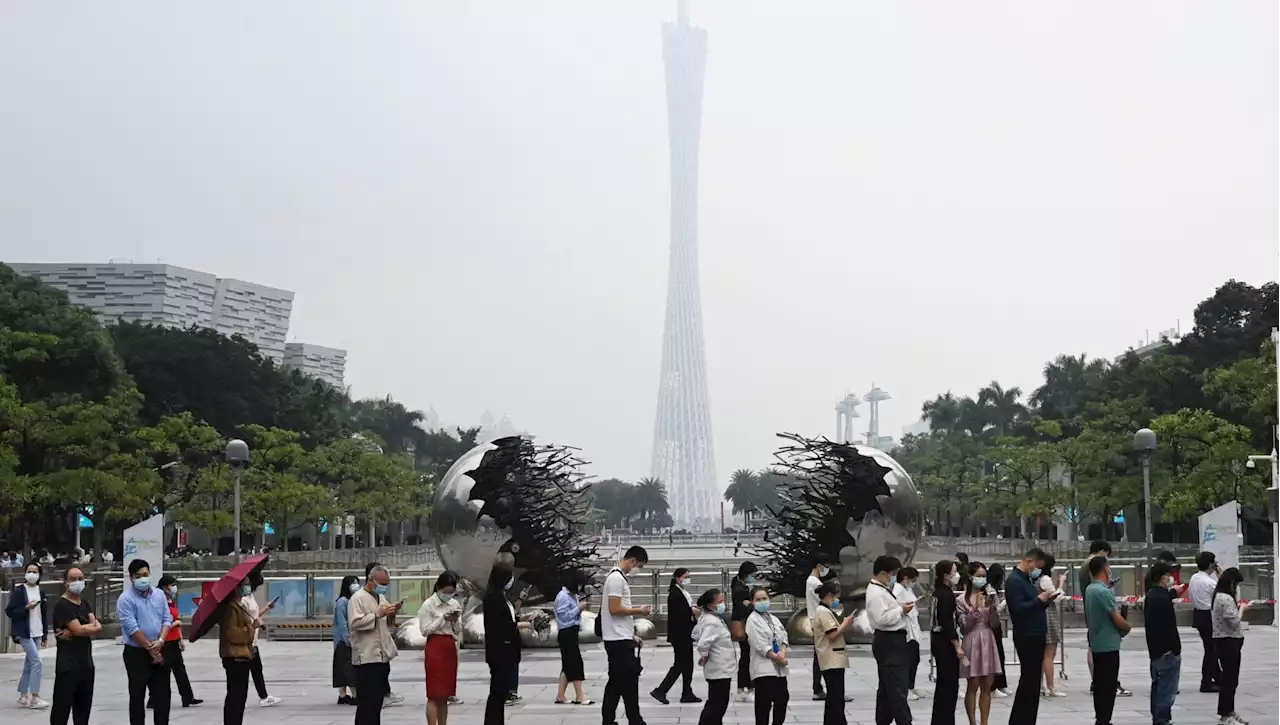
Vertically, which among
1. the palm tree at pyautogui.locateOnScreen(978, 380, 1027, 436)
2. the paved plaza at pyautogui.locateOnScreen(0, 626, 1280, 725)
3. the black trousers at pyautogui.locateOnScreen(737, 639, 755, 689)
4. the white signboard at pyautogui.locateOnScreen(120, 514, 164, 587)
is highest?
the palm tree at pyautogui.locateOnScreen(978, 380, 1027, 436)

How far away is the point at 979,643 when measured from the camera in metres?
13.5

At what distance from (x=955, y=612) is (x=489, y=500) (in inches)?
441

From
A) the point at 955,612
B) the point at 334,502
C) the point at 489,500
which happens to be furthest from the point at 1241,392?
the point at 334,502

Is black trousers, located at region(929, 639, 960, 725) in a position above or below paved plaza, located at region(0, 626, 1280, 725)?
above

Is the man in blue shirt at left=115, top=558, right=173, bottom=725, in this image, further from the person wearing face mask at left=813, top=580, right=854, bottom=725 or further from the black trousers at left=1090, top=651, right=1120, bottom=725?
the black trousers at left=1090, top=651, right=1120, bottom=725

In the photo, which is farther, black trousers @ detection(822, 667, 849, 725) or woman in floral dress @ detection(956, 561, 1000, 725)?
woman in floral dress @ detection(956, 561, 1000, 725)

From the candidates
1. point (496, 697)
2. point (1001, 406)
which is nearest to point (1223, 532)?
point (496, 697)

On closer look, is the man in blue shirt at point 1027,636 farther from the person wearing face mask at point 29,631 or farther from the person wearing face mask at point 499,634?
the person wearing face mask at point 29,631

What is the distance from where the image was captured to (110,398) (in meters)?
55.0

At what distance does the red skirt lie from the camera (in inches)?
498

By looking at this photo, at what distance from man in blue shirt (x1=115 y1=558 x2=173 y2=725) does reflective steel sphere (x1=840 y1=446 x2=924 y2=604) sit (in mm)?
12134

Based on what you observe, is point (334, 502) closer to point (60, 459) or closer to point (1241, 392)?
point (60, 459)

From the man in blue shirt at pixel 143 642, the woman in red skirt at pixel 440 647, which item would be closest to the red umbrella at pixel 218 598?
the man in blue shirt at pixel 143 642

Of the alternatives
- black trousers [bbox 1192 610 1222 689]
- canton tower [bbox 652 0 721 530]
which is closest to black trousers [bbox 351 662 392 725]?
black trousers [bbox 1192 610 1222 689]
